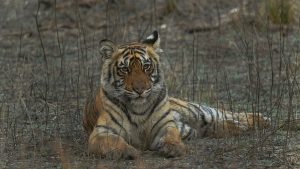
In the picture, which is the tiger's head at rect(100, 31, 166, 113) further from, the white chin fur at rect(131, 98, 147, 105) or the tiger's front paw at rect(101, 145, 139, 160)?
the tiger's front paw at rect(101, 145, 139, 160)

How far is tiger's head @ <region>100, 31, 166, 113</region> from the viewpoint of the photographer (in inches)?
232

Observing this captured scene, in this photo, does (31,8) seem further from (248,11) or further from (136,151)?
(136,151)

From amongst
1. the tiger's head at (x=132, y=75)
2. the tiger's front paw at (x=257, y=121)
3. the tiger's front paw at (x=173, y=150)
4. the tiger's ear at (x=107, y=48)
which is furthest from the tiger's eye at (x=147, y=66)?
the tiger's front paw at (x=257, y=121)

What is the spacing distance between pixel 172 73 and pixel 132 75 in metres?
2.34

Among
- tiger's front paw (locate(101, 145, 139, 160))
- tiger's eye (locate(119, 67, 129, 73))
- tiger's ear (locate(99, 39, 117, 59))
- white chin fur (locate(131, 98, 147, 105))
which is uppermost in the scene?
tiger's ear (locate(99, 39, 117, 59))

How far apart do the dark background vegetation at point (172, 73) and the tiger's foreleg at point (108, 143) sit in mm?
60

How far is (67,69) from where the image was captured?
9000 mm

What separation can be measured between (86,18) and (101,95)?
5.65 m

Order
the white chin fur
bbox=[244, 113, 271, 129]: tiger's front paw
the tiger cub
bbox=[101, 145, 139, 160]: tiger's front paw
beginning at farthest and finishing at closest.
Answer: bbox=[244, 113, 271, 129]: tiger's front paw → the white chin fur → the tiger cub → bbox=[101, 145, 139, 160]: tiger's front paw

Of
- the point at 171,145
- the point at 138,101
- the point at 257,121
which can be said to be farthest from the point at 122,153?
the point at 257,121

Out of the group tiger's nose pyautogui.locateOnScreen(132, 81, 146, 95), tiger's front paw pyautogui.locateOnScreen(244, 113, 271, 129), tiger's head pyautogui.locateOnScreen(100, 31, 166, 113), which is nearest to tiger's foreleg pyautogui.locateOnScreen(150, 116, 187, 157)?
tiger's head pyautogui.locateOnScreen(100, 31, 166, 113)

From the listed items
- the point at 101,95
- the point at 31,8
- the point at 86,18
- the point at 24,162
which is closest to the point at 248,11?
the point at 86,18

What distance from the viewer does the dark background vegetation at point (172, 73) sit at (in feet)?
19.0

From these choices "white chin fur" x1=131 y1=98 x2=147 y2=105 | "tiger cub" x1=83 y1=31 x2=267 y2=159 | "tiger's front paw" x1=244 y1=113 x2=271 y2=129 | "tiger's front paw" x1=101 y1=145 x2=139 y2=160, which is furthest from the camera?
"tiger's front paw" x1=244 y1=113 x2=271 y2=129
